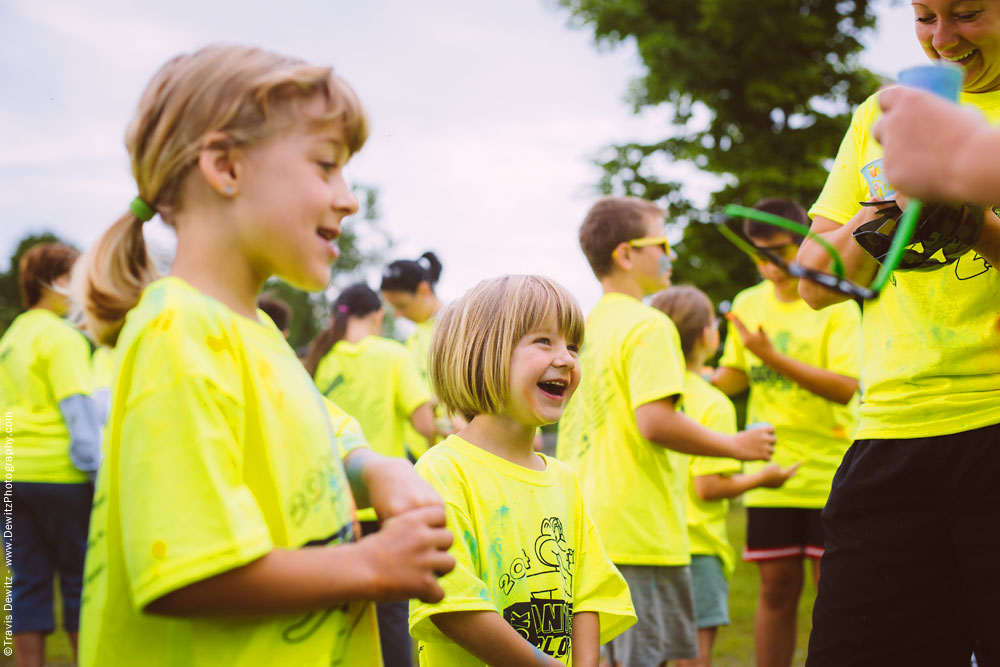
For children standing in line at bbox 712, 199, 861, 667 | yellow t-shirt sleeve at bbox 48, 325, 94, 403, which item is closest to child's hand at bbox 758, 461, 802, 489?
children standing in line at bbox 712, 199, 861, 667

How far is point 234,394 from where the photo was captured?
1327 mm

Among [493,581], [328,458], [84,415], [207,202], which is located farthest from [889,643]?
[84,415]

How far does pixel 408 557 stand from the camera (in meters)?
1.35

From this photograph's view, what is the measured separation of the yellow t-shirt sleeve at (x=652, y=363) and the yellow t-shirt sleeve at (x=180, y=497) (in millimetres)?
2284

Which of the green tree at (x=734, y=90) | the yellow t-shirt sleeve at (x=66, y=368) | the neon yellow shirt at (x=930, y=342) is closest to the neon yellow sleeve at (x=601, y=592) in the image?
the neon yellow shirt at (x=930, y=342)

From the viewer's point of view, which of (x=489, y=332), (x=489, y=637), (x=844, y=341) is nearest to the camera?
(x=489, y=637)

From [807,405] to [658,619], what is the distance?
159cm

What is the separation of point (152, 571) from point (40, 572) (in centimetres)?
469

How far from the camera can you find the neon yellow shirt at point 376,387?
212 inches

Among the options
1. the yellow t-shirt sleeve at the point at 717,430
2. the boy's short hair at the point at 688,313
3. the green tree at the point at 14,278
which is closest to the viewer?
the yellow t-shirt sleeve at the point at 717,430

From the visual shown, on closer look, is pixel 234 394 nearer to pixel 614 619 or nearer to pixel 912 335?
pixel 614 619

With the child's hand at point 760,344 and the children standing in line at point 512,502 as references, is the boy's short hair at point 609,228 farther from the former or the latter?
the children standing in line at point 512,502

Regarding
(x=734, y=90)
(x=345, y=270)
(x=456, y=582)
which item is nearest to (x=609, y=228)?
(x=456, y=582)

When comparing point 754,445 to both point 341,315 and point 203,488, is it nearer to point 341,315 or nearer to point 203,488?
point 203,488
